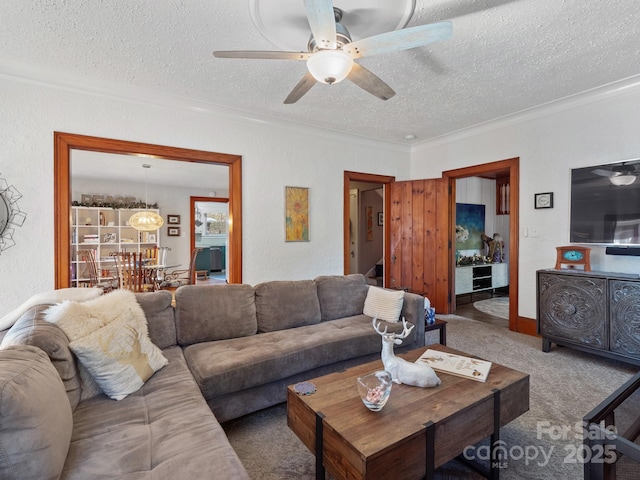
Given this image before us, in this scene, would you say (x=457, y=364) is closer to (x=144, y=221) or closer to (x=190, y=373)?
(x=190, y=373)

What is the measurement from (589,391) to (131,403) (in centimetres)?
320

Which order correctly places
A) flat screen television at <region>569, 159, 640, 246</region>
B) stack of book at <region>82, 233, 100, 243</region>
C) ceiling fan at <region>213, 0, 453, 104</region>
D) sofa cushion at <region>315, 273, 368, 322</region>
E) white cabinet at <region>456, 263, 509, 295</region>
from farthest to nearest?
stack of book at <region>82, 233, 100, 243</region>
white cabinet at <region>456, 263, 509, 295</region>
sofa cushion at <region>315, 273, 368, 322</region>
flat screen television at <region>569, 159, 640, 246</region>
ceiling fan at <region>213, 0, 453, 104</region>

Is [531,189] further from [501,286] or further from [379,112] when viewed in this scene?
[501,286]

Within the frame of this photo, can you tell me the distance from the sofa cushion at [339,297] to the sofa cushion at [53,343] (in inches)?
76.1

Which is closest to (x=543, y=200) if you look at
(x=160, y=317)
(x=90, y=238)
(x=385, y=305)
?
(x=385, y=305)

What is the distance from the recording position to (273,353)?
6.98 feet

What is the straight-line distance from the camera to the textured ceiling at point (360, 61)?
79.0 inches

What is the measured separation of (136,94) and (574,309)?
4.75 meters

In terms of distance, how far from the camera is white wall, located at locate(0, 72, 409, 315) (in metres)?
2.70

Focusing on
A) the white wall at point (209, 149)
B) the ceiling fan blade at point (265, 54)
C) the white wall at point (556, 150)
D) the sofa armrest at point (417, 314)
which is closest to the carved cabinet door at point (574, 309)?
the white wall at point (556, 150)

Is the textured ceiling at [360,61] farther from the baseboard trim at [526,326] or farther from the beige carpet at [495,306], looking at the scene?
the beige carpet at [495,306]

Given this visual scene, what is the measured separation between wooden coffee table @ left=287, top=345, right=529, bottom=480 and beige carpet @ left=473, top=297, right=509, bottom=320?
3.40 metres

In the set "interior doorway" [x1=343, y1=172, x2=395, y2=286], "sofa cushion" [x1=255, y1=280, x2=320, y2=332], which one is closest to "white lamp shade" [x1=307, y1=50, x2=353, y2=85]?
"sofa cushion" [x1=255, y1=280, x2=320, y2=332]

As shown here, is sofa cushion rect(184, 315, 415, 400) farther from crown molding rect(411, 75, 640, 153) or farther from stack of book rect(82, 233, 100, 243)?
stack of book rect(82, 233, 100, 243)
